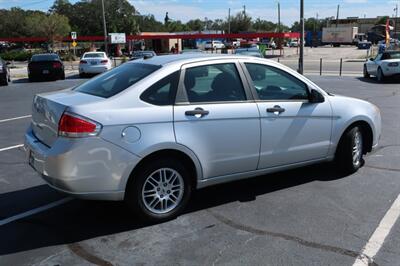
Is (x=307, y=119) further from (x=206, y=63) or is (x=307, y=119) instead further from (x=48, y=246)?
(x=48, y=246)

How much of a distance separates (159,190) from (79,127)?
1.01 meters

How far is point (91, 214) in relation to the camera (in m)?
5.04

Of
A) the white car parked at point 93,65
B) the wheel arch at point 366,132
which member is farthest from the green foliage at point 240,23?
the wheel arch at point 366,132

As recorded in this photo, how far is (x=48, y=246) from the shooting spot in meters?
4.26

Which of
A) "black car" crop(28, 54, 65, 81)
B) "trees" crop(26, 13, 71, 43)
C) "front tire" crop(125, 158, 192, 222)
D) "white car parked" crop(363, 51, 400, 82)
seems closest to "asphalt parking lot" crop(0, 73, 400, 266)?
"front tire" crop(125, 158, 192, 222)

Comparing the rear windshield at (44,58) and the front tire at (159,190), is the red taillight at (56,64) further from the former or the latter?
the front tire at (159,190)

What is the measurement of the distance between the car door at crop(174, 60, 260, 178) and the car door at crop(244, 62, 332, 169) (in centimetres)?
16

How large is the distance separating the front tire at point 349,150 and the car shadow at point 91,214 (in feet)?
0.53

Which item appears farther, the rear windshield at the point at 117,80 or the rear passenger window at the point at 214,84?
the rear passenger window at the point at 214,84

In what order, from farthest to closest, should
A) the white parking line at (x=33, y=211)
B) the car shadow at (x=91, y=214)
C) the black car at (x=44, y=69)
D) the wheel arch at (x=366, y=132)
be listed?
the black car at (x=44, y=69) < the wheel arch at (x=366, y=132) < the white parking line at (x=33, y=211) < the car shadow at (x=91, y=214)

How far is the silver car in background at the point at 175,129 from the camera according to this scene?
4.35 m

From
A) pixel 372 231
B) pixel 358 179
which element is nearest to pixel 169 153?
pixel 372 231

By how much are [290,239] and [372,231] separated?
2.64 feet

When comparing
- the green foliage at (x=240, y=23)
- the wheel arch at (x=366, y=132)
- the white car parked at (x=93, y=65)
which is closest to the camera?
the wheel arch at (x=366, y=132)
